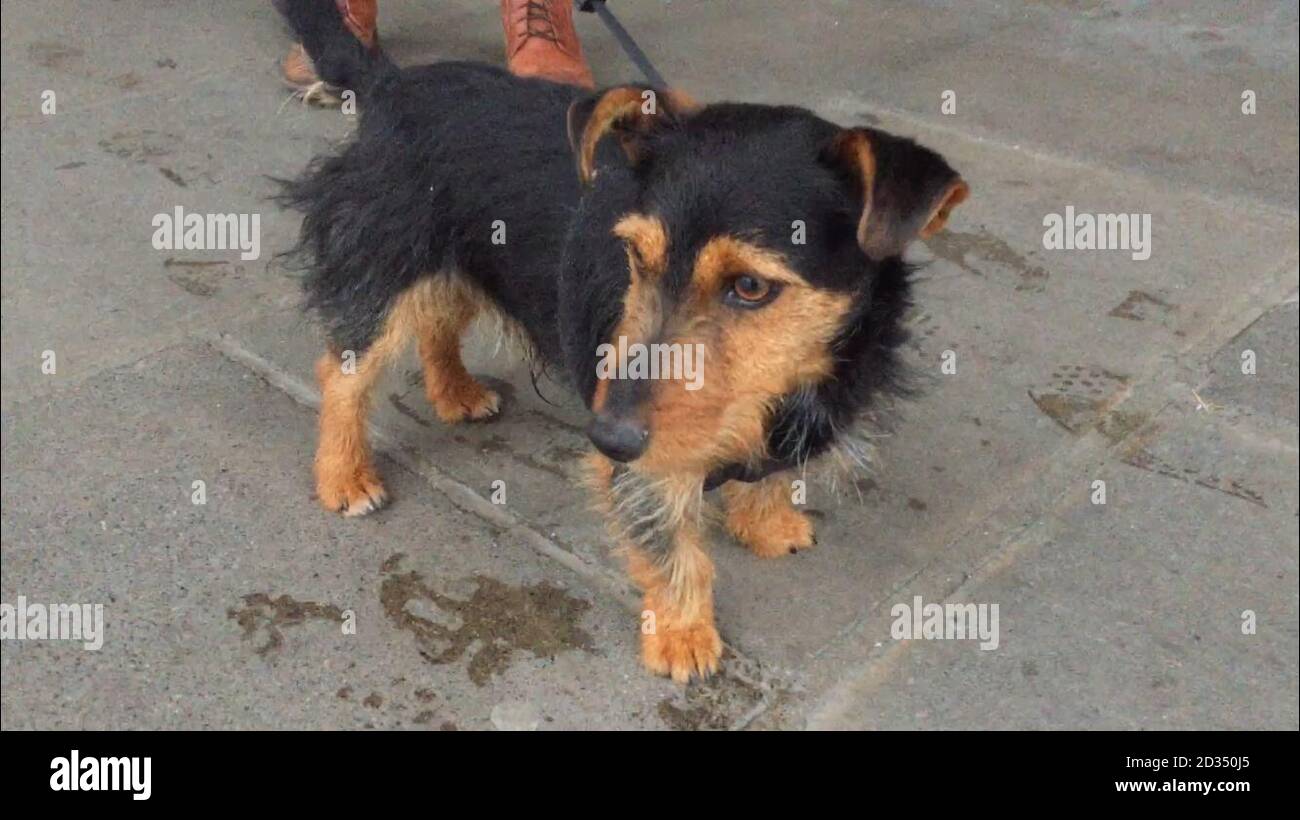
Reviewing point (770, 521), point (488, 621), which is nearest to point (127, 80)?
point (488, 621)

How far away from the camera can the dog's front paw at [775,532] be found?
10.3 ft

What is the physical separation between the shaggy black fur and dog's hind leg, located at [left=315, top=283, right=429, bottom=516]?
0.18 feet

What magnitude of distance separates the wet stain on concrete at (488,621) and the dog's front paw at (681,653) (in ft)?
0.57

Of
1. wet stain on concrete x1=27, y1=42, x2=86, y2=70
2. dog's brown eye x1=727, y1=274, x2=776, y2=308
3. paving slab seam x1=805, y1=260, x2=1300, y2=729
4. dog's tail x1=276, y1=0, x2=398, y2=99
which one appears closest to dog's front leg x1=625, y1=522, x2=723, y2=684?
paving slab seam x1=805, y1=260, x2=1300, y2=729

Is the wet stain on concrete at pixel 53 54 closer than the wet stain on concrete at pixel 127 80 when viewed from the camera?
Yes

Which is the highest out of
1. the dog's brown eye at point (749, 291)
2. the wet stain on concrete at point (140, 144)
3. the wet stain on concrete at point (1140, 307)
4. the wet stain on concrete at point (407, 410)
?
the wet stain on concrete at point (140, 144)

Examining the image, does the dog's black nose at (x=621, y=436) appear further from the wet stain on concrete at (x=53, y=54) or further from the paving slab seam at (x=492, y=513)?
the wet stain on concrete at (x=53, y=54)

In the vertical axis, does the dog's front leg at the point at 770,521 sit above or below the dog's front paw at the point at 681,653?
above

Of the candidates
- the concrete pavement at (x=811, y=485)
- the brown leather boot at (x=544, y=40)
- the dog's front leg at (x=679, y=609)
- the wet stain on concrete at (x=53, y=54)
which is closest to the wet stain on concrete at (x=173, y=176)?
the concrete pavement at (x=811, y=485)

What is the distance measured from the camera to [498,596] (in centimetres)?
289

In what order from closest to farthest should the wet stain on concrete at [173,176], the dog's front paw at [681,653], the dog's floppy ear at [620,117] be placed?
the wet stain on concrete at [173,176]
the dog's floppy ear at [620,117]
the dog's front paw at [681,653]

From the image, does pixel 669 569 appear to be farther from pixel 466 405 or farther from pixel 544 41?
pixel 544 41

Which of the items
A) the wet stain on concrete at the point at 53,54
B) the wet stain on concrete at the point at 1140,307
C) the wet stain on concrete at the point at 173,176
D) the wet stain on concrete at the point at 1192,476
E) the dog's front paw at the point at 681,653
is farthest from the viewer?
the wet stain on concrete at the point at 1140,307

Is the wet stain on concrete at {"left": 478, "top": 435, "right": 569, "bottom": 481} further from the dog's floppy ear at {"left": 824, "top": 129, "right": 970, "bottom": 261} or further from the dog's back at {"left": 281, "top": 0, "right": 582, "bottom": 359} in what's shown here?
the dog's floppy ear at {"left": 824, "top": 129, "right": 970, "bottom": 261}
